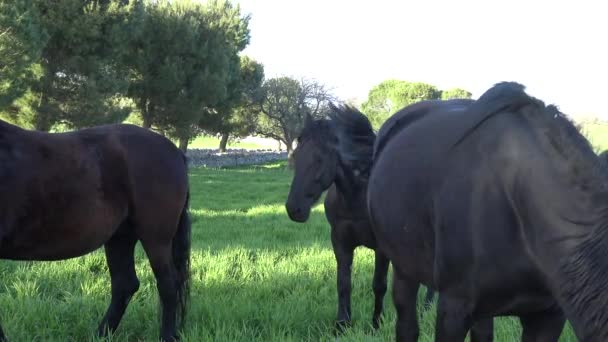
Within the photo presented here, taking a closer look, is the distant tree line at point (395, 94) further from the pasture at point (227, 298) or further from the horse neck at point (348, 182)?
the horse neck at point (348, 182)

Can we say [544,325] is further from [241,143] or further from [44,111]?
[241,143]

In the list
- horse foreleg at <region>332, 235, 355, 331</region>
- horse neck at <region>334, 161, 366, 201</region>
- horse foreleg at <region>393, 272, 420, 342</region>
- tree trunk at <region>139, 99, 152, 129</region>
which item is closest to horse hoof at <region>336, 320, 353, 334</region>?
horse foreleg at <region>332, 235, 355, 331</region>

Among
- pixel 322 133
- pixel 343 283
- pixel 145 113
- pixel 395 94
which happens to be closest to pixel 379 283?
pixel 343 283

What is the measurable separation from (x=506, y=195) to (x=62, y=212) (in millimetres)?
2821

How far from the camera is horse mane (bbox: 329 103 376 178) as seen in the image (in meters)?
4.13

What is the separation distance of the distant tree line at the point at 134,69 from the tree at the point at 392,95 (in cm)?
3572

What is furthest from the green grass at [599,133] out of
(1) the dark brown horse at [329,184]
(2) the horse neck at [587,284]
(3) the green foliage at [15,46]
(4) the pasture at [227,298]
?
(3) the green foliage at [15,46]

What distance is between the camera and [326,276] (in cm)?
556

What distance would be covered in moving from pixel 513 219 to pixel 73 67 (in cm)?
2164

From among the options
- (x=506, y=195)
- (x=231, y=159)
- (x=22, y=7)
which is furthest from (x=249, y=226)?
(x=231, y=159)

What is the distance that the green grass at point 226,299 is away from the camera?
3.66 metres

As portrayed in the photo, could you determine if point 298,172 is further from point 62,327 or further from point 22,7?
point 22,7

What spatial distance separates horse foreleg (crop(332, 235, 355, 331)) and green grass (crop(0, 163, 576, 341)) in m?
0.10

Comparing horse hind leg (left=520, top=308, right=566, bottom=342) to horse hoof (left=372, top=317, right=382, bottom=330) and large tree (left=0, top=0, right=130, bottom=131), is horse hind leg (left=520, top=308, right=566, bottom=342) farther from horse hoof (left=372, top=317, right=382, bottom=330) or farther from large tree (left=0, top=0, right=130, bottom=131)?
large tree (left=0, top=0, right=130, bottom=131)
